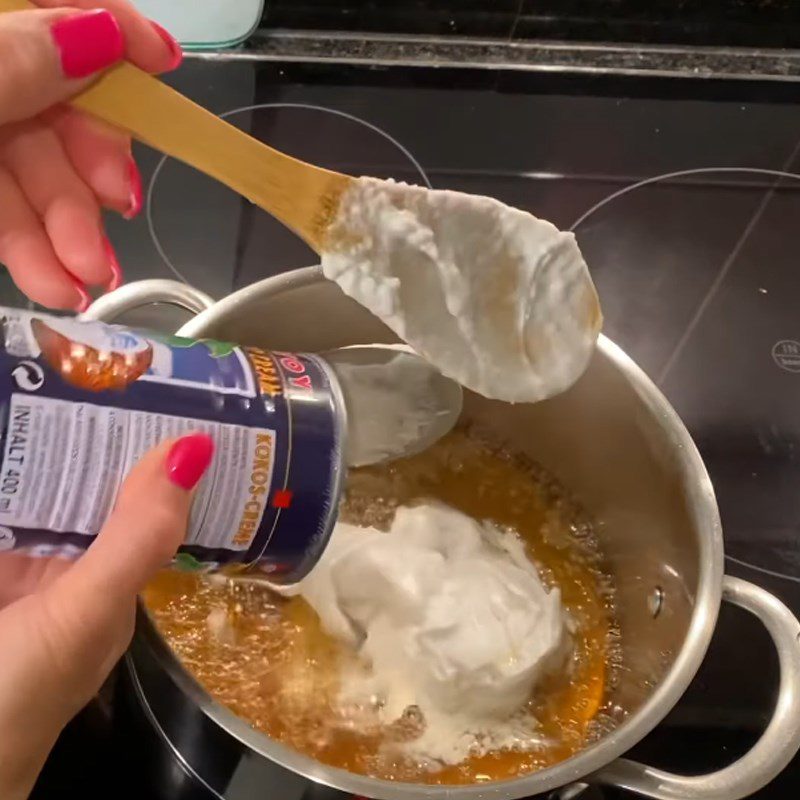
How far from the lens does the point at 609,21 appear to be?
100cm

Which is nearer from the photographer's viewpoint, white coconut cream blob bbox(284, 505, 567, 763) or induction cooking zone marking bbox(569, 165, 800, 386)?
white coconut cream blob bbox(284, 505, 567, 763)

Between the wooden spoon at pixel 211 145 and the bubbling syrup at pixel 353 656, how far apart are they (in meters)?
0.30

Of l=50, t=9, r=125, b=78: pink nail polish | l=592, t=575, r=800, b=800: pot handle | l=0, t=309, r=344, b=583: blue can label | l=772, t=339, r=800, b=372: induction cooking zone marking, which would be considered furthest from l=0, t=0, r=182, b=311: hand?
l=772, t=339, r=800, b=372: induction cooking zone marking

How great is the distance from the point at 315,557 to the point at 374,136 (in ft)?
1.67

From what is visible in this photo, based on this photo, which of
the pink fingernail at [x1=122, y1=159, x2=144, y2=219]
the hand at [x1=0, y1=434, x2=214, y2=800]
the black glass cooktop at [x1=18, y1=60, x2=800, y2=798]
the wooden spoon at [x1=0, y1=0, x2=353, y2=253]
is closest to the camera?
the hand at [x1=0, y1=434, x2=214, y2=800]

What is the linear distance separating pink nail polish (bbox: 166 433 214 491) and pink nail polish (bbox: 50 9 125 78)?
21 centimetres

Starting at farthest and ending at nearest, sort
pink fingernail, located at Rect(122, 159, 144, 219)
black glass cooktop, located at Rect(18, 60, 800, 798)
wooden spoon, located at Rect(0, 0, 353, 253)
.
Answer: black glass cooktop, located at Rect(18, 60, 800, 798) < pink fingernail, located at Rect(122, 159, 144, 219) < wooden spoon, located at Rect(0, 0, 353, 253)

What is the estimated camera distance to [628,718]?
57 cm

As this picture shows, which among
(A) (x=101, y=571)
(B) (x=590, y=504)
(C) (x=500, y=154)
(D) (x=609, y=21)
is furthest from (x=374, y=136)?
(A) (x=101, y=571)

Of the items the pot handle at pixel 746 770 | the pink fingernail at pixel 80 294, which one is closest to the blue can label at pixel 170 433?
the pink fingernail at pixel 80 294

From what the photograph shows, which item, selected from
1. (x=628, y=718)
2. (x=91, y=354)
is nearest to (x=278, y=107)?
(x=91, y=354)

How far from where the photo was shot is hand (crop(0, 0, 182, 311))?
0.53 m

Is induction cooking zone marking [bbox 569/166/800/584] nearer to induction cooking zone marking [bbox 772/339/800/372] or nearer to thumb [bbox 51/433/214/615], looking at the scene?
induction cooking zone marking [bbox 772/339/800/372]

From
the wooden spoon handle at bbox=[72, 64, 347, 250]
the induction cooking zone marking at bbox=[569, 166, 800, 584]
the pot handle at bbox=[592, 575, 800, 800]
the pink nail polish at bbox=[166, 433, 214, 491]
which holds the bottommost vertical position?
the pot handle at bbox=[592, 575, 800, 800]
